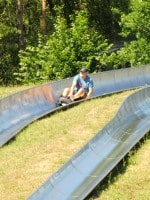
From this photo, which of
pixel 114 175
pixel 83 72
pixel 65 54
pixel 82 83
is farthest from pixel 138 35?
pixel 114 175

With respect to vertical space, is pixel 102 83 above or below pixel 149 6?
below

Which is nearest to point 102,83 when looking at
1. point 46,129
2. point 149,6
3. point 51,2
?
point 46,129

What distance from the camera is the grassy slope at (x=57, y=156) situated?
27.9ft

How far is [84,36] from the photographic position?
85.4 ft

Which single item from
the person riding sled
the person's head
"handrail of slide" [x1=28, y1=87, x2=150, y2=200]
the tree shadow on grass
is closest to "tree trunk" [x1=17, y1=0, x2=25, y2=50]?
the person riding sled

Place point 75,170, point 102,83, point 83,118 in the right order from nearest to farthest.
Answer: point 75,170 < point 83,118 < point 102,83

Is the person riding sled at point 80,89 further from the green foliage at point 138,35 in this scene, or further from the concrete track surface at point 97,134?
the green foliage at point 138,35

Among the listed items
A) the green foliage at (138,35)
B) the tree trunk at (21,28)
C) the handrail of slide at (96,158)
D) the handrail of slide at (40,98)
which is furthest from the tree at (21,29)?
the handrail of slide at (96,158)

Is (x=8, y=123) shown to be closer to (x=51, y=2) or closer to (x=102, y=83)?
(x=102, y=83)

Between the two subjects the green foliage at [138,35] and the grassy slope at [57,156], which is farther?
the green foliage at [138,35]

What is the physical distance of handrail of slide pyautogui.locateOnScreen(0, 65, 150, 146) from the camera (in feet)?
44.7

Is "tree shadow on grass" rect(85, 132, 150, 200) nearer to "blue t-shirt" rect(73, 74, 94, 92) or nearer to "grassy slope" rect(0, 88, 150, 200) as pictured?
"grassy slope" rect(0, 88, 150, 200)

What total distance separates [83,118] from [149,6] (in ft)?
50.1

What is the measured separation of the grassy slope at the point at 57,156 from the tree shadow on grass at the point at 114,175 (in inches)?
0.6
